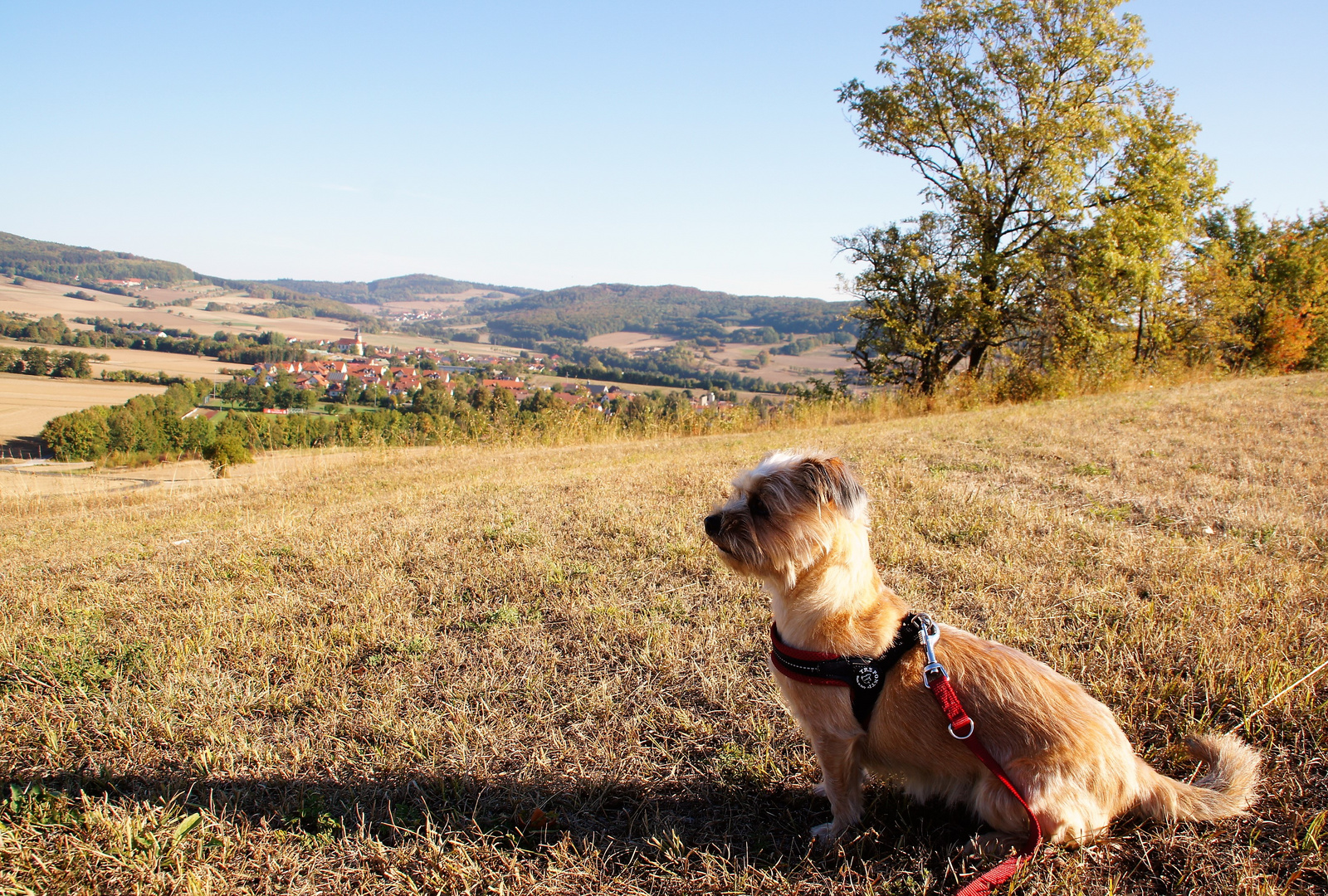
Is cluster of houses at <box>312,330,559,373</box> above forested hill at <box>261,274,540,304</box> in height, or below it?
below

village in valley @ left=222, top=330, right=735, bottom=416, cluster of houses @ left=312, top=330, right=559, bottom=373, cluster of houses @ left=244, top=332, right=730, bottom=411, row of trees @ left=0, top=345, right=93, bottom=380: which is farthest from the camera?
cluster of houses @ left=312, top=330, right=559, bottom=373

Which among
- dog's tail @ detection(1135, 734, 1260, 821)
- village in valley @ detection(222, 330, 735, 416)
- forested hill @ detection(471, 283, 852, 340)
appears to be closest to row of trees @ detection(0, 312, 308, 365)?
village in valley @ detection(222, 330, 735, 416)

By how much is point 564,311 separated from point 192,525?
382 feet

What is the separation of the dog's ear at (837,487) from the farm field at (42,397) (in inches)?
1300

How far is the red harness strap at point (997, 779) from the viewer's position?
2035 mm

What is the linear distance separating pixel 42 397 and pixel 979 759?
52.8 metres

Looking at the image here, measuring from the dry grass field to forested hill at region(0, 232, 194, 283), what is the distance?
129 m

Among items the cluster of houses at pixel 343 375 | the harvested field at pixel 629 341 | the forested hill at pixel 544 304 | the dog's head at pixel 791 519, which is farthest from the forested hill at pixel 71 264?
the dog's head at pixel 791 519

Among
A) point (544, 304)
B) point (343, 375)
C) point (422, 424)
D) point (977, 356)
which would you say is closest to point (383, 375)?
point (343, 375)

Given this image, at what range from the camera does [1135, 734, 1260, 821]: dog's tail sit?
7.01ft

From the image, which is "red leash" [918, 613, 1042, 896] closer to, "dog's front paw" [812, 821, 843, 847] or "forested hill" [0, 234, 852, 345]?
"dog's front paw" [812, 821, 843, 847]

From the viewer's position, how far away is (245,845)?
2.37 metres

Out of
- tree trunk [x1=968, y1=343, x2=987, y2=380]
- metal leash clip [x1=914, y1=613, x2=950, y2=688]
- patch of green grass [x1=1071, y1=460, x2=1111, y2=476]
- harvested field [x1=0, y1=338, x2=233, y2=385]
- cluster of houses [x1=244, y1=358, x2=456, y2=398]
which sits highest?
tree trunk [x1=968, y1=343, x2=987, y2=380]

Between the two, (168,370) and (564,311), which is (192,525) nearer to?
(168,370)
